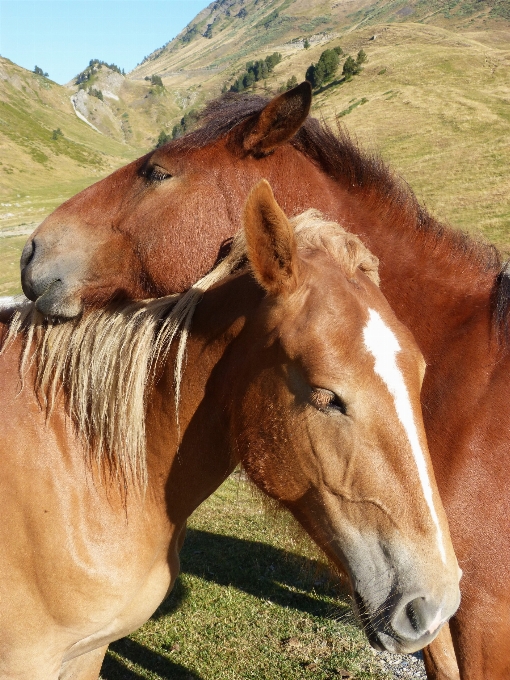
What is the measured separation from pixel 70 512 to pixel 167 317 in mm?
A: 924

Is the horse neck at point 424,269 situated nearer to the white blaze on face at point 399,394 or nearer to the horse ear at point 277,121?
the horse ear at point 277,121

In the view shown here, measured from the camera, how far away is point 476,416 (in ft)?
8.17

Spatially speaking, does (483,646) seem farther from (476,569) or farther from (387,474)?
(387,474)

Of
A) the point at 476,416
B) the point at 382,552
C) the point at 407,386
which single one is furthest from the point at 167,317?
the point at 476,416

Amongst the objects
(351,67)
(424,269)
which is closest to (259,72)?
(351,67)

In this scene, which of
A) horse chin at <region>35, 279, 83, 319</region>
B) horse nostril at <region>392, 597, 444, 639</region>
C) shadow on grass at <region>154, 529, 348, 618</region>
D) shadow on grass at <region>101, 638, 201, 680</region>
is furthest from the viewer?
shadow on grass at <region>154, 529, 348, 618</region>

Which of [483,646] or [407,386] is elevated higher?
[407,386]

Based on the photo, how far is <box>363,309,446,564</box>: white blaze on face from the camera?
184cm

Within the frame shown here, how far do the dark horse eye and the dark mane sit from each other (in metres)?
1.40

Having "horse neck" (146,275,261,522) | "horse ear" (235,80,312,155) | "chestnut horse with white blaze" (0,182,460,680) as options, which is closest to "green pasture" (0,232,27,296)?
"horse ear" (235,80,312,155)

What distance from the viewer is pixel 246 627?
495cm

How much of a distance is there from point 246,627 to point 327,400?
A: 390cm

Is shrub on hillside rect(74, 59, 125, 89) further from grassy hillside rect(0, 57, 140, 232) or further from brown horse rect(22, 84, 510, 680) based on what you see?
brown horse rect(22, 84, 510, 680)

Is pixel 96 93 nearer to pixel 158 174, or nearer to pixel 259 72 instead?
pixel 259 72
